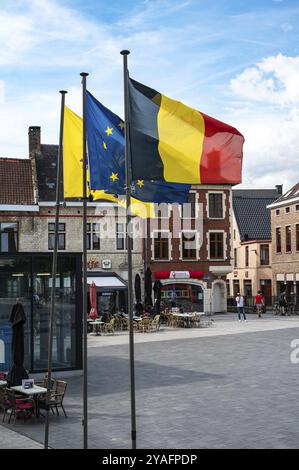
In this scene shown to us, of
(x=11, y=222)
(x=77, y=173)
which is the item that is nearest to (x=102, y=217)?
(x=11, y=222)

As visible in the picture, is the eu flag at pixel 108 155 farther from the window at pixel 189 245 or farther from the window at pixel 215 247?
the window at pixel 215 247

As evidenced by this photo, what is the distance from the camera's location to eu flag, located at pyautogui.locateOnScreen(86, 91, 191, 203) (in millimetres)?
9477

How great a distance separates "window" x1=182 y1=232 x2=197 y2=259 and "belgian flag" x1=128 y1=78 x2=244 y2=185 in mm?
36181

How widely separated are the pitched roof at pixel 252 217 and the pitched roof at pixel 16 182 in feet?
78.8

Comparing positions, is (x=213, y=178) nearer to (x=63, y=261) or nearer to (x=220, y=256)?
(x=63, y=261)

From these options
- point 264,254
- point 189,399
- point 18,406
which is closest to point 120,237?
point 264,254

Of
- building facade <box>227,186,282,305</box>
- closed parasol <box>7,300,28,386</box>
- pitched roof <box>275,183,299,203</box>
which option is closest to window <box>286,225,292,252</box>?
pitched roof <box>275,183,299,203</box>

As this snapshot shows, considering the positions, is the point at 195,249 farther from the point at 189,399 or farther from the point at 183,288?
the point at 189,399

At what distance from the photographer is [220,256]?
45.7 meters

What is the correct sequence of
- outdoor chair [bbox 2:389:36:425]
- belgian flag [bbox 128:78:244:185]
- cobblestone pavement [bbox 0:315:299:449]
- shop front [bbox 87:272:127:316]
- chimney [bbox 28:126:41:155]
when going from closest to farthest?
1. belgian flag [bbox 128:78:244:185]
2. cobblestone pavement [bbox 0:315:299:449]
3. outdoor chair [bbox 2:389:36:425]
4. shop front [bbox 87:272:127:316]
5. chimney [bbox 28:126:41:155]

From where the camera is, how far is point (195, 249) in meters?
45.2

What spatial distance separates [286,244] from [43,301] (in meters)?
36.3

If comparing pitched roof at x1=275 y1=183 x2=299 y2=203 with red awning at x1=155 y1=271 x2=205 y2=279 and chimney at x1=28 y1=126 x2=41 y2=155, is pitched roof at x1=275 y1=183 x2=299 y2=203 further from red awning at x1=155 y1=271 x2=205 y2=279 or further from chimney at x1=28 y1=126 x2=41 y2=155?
chimney at x1=28 y1=126 x2=41 y2=155
